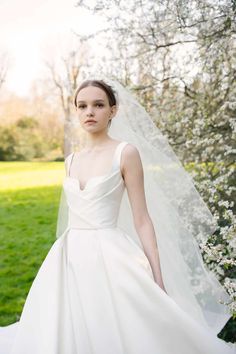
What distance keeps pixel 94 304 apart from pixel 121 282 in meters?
0.16

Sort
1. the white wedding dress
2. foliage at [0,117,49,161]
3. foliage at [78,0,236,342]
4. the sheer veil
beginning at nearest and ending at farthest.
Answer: the white wedding dress, the sheer veil, foliage at [78,0,236,342], foliage at [0,117,49,161]

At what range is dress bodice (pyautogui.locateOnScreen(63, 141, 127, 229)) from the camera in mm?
2096

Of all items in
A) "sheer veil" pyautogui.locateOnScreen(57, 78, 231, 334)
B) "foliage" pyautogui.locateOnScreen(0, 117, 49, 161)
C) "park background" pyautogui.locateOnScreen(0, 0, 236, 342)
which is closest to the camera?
"sheer veil" pyautogui.locateOnScreen(57, 78, 231, 334)

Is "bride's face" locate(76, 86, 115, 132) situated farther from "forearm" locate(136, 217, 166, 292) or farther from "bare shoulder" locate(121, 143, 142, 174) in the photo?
"forearm" locate(136, 217, 166, 292)

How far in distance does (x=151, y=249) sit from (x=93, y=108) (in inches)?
29.1

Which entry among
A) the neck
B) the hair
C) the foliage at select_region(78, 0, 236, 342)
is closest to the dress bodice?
the neck

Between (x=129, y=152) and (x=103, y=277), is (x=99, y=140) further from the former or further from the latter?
(x=103, y=277)

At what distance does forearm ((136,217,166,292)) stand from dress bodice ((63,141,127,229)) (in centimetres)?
16

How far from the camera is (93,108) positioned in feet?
7.10

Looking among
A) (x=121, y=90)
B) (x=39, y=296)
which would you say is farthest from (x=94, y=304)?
(x=121, y=90)

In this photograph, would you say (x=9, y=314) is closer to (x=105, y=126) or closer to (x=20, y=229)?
(x=105, y=126)

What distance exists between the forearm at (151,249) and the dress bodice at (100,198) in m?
0.16

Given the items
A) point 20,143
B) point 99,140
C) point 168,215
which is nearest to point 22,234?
point 168,215

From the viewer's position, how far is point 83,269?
2074 mm
